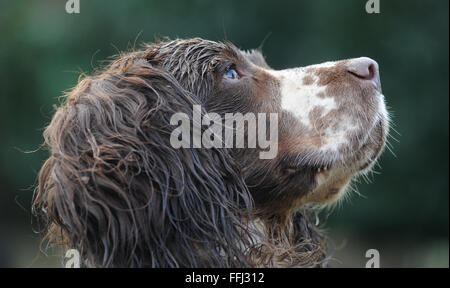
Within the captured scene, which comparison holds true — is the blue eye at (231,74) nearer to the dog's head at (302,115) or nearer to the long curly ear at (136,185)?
the dog's head at (302,115)

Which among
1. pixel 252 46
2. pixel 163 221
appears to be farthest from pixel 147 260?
pixel 252 46

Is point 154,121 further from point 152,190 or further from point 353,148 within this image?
point 353,148

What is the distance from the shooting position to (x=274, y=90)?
12.2ft

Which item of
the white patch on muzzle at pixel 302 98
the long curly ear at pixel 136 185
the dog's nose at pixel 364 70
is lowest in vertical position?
the long curly ear at pixel 136 185

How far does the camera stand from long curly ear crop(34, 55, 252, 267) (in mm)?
2938

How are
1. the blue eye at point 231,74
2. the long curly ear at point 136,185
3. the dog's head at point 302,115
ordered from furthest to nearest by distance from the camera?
1. the blue eye at point 231,74
2. the dog's head at point 302,115
3. the long curly ear at point 136,185

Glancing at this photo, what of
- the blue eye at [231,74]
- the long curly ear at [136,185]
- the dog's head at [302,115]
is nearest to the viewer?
the long curly ear at [136,185]

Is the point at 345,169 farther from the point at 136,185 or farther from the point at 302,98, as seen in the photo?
the point at 136,185

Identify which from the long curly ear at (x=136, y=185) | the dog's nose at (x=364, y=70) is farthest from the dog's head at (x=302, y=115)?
the long curly ear at (x=136, y=185)

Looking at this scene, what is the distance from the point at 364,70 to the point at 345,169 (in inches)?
24.8

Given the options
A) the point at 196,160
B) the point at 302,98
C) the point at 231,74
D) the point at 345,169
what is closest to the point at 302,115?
the point at 302,98

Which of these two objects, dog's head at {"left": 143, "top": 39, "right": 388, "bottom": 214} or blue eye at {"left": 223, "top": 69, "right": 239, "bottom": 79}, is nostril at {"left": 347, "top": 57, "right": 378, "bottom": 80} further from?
blue eye at {"left": 223, "top": 69, "right": 239, "bottom": 79}

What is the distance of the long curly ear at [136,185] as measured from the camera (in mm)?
2938

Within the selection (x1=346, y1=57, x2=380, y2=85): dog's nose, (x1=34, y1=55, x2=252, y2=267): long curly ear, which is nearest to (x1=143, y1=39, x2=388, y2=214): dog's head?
(x1=346, y1=57, x2=380, y2=85): dog's nose
